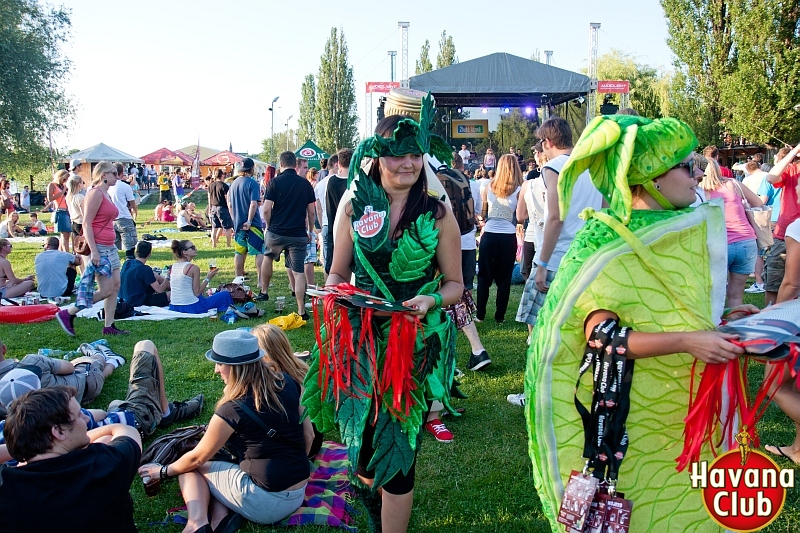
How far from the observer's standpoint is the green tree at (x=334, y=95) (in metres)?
47.5

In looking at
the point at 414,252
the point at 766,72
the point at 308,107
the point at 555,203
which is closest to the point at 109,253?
the point at 555,203

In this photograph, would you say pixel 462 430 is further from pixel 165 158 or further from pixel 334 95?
pixel 334 95

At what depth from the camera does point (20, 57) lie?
22.5 m

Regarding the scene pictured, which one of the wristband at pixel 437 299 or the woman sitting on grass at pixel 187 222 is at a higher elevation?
the wristband at pixel 437 299

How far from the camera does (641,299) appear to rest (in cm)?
191

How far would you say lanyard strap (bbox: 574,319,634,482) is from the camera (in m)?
1.89

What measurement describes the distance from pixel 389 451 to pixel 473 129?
2371cm

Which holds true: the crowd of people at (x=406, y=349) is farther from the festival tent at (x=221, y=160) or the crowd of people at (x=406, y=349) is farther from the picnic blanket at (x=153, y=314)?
the festival tent at (x=221, y=160)

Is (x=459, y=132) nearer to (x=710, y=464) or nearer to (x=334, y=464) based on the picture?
(x=334, y=464)

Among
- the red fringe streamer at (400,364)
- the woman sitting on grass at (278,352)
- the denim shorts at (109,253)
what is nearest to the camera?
the red fringe streamer at (400,364)

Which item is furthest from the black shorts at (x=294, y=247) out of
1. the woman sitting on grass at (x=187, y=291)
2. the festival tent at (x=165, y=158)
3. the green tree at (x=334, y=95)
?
the green tree at (x=334, y=95)

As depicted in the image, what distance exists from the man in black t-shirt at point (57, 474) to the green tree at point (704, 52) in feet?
84.8

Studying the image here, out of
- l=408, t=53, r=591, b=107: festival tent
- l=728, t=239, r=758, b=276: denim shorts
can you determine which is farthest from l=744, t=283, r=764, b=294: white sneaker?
l=408, t=53, r=591, b=107: festival tent

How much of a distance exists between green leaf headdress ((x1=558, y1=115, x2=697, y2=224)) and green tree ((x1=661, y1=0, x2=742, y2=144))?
991 inches
